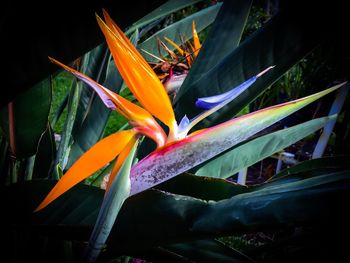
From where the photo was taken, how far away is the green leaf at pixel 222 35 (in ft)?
1.49

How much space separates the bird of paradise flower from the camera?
27 cm

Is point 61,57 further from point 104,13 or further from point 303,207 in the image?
point 303,207

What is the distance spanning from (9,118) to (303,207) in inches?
13.2

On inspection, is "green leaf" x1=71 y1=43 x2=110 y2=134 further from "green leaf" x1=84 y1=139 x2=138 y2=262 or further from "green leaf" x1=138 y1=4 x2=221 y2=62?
"green leaf" x1=84 y1=139 x2=138 y2=262

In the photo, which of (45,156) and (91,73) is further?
(91,73)

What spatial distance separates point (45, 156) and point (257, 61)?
1.22ft

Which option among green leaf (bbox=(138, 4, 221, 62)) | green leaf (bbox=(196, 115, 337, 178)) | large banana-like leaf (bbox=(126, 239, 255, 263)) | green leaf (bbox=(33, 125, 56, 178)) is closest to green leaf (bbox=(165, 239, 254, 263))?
large banana-like leaf (bbox=(126, 239, 255, 263))

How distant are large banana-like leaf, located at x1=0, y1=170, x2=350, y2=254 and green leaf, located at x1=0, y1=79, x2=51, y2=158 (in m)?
0.07

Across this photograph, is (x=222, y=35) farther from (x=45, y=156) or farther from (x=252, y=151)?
(x=45, y=156)

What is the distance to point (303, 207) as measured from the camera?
27 cm

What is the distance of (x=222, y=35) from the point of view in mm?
481

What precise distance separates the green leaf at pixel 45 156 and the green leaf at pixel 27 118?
0.13 metres

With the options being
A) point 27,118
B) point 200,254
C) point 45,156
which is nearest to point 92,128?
point 45,156

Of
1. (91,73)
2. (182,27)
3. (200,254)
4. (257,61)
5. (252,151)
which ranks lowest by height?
(200,254)
